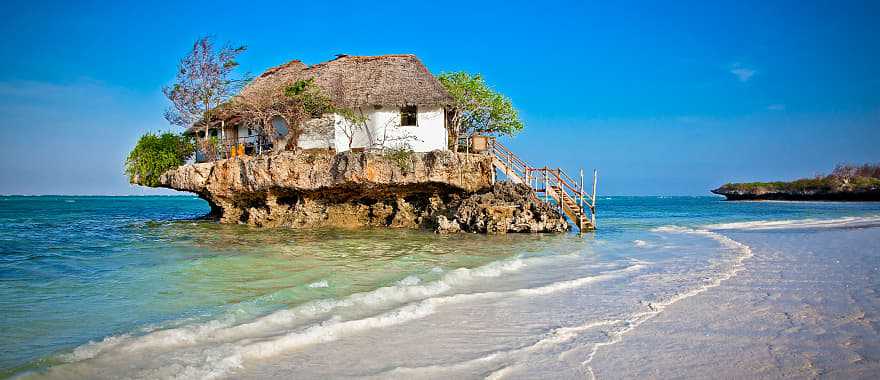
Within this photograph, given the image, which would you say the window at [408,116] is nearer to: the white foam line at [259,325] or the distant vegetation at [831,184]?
the white foam line at [259,325]

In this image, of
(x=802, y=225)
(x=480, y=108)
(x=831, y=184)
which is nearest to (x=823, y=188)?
(x=831, y=184)

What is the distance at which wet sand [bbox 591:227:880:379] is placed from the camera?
4930 mm

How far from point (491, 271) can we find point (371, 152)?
11.3 meters

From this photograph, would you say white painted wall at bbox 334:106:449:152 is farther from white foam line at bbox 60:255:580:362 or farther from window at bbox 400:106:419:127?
white foam line at bbox 60:255:580:362

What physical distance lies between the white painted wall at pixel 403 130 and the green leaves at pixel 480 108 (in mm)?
3270

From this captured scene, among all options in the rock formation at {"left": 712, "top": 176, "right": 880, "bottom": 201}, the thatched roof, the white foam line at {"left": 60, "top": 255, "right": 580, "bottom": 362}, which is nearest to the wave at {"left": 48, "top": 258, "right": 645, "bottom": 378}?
the white foam line at {"left": 60, "top": 255, "right": 580, "bottom": 362}

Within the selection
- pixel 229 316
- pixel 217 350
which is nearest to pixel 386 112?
pixel 229 316

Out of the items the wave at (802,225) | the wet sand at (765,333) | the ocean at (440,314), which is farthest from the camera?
the wave at (802,225)

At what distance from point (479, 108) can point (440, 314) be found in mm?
20166

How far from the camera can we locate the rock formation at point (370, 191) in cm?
2111

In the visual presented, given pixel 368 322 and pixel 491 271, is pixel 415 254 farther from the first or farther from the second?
pixel 368 322

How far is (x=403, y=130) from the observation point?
75.3 ft

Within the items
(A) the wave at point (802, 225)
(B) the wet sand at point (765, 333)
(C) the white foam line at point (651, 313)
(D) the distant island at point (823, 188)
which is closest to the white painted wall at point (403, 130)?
(C) the white foam line at point (651, 313)

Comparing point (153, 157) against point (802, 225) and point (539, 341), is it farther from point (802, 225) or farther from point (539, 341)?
point (802, 225)
